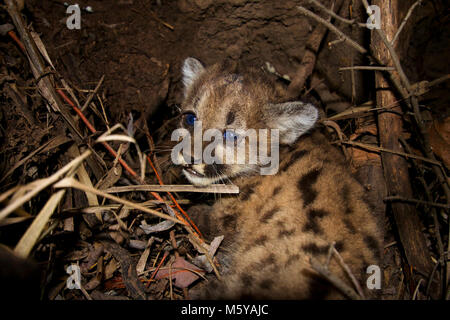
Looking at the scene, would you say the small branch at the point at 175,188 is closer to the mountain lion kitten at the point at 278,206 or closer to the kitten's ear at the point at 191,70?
the mountain lion kitten at the point at 278,206

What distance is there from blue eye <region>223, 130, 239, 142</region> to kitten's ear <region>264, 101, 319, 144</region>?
397 mm

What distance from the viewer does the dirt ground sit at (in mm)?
3455

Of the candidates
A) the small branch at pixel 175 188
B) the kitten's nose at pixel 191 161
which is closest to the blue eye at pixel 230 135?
the kitten's nose at pixel 191 161

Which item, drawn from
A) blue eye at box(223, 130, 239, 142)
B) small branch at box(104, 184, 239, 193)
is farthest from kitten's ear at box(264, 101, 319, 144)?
small branch at box(104, 184, 239, 193)

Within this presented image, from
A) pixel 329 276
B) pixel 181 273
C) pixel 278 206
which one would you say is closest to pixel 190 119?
pixel 278 206

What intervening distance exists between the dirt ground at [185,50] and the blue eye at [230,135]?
3.69ft

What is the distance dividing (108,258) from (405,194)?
274cm

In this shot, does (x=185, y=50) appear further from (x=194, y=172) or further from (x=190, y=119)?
(x=194, y=172)

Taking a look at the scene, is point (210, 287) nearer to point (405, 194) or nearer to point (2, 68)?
point (405, 194)

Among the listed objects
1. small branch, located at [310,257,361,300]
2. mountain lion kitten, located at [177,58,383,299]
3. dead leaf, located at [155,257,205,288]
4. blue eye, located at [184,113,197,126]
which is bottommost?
dead leaf, located at [155,257,205,288]

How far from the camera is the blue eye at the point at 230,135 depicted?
3.12 m

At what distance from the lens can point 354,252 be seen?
2.51m

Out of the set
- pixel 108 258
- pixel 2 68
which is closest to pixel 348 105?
pixel 108 258

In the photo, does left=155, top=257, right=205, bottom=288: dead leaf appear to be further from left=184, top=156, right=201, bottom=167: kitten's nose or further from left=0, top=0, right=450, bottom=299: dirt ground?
left=184, top=156, right=201, bottom=167: kitten's nose
